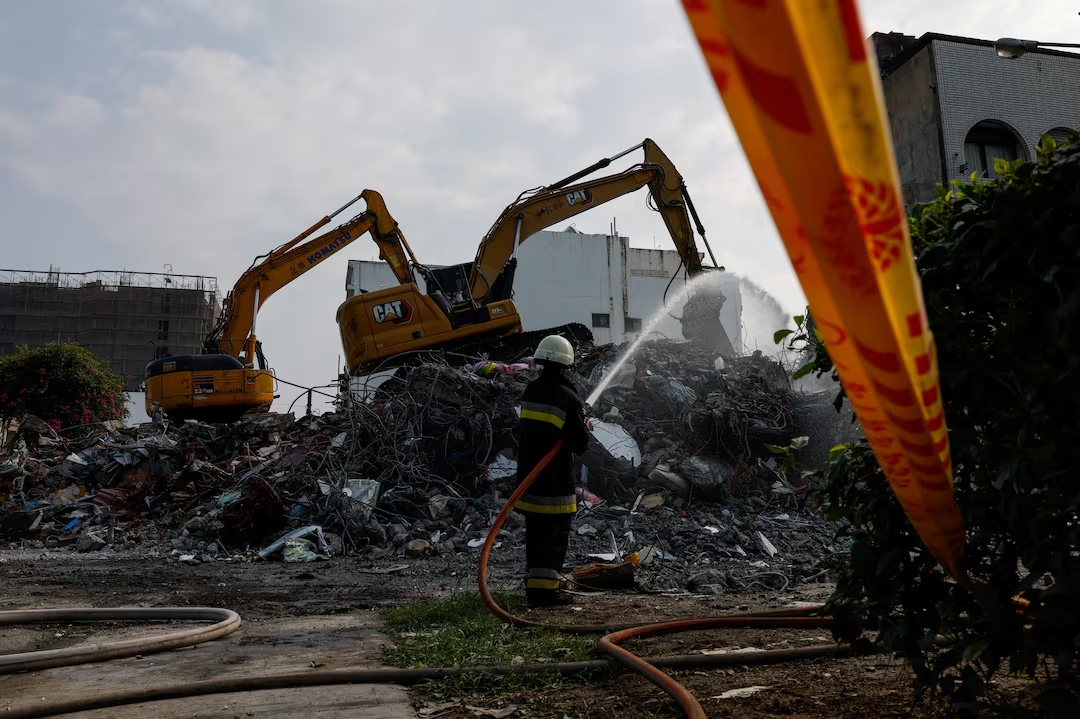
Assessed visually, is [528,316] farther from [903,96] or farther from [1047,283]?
[1047,283]

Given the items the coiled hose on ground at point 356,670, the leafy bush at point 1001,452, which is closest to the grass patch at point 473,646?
the coiled hose on ground at point 356,670

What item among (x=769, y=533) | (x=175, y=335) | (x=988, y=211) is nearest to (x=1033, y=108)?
(x=769, y=533)

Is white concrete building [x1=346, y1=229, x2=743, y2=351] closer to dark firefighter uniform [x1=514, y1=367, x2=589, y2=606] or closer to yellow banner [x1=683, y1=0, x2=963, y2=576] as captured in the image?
dark firefighter uniform [x1=514, y1=367, x2=589, y2=606]

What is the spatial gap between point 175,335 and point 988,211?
58.8 metres

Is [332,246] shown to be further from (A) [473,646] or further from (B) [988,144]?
(B) [988,144]

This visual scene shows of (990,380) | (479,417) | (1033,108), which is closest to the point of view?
(990,380)

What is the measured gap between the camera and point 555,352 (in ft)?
18.5

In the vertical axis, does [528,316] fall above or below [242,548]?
above

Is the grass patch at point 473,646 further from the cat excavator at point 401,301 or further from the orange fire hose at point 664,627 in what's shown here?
the cat excavator at point 401,301

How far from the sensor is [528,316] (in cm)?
3738

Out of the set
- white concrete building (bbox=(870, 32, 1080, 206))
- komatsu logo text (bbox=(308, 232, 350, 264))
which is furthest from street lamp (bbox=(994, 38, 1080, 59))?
komatsu logo text (bbox=(308, 232, 350, 264))

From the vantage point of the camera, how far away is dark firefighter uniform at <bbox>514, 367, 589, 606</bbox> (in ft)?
17.0

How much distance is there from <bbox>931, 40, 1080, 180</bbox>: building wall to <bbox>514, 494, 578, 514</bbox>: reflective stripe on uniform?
46.9 ft

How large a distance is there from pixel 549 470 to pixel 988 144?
1595 cm
